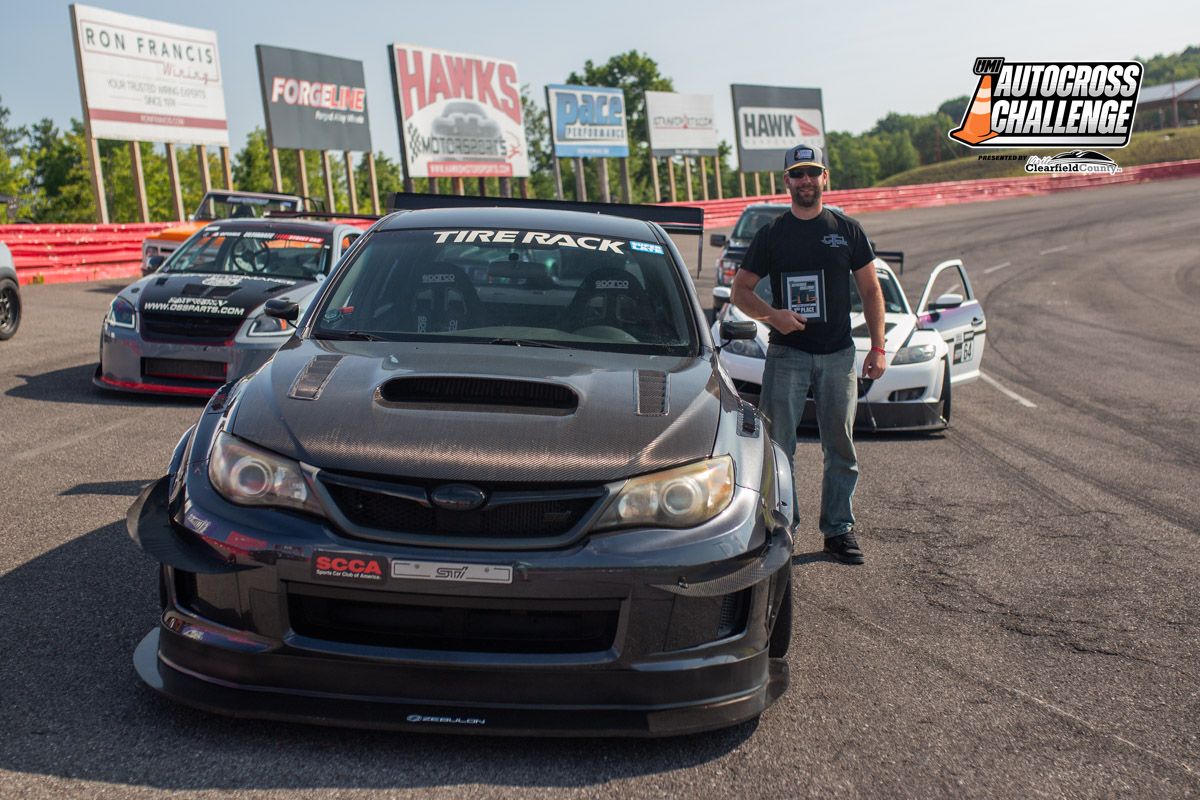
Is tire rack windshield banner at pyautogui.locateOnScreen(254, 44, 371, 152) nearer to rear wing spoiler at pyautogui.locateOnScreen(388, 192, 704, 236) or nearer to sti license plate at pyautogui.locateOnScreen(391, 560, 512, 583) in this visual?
rear wing spoiler at pyautogui.locateOnScreen(388, 192, 704, 236)

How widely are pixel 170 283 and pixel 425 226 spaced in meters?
5.23

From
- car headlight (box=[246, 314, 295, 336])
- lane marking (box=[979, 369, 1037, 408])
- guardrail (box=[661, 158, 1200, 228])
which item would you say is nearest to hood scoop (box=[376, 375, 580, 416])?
car headlight (box=[246, 314, 295, 336])

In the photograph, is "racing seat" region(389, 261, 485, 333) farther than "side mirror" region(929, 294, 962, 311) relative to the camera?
No

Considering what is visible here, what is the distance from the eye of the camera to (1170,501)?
650 cm

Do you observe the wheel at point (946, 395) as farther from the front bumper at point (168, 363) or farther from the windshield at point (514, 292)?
the front bumper at point (168, 363)

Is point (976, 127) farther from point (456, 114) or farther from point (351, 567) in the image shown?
point (351, 567)

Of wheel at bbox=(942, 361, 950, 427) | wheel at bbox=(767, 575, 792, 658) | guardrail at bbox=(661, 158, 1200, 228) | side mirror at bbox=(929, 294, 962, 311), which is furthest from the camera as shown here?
guardrail at bbox=(661, 158, 1200, 228)

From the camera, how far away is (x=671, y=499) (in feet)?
9.59

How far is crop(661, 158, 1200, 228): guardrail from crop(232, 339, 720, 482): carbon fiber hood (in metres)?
38.1

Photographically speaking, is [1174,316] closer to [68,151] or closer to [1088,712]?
[1088,712]

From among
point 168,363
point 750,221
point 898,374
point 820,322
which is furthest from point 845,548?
point 750,221

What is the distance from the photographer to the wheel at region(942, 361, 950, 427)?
347 inches

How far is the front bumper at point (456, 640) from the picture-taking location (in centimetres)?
276

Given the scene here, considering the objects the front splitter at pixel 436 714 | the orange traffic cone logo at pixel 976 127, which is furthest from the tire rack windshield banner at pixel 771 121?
the front splitter at pixel 436 714
